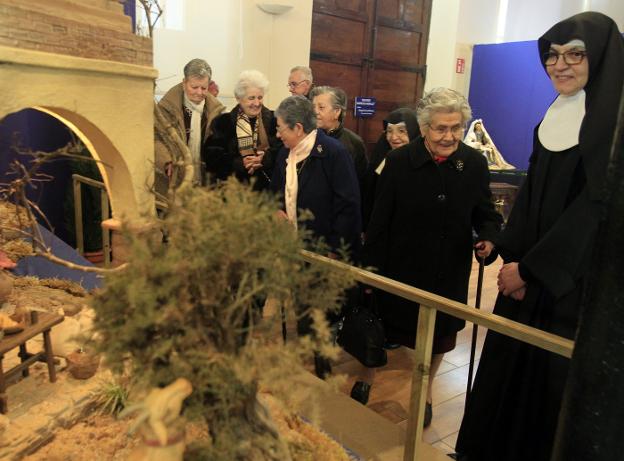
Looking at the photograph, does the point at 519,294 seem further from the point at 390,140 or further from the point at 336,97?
the point at 336,97

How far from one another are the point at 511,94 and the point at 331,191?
7.61 meters

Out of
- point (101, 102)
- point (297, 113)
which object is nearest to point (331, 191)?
point (297, 113)

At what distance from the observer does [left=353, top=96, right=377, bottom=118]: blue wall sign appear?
845cm

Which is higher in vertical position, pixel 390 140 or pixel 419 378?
pixel 390 140

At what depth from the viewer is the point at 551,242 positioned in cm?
207

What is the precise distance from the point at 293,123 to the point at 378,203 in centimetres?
69

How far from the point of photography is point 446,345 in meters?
2.93

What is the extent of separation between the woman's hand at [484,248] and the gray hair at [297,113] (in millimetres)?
1148

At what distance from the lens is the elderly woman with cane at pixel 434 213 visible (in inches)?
106

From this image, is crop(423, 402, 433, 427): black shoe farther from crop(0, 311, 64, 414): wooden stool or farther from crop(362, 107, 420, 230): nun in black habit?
crop(0, 311, 64, 414): wooden stool

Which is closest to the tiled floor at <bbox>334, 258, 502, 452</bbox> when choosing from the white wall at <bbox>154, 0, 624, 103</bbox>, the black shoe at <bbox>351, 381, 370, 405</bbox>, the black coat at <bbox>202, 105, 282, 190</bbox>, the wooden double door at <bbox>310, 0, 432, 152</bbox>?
the black shoe at <bbox>351, 381, 370, 405</bbox>

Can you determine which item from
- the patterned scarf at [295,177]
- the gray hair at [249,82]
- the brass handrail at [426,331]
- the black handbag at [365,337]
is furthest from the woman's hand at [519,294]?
the gray hair at [249,82]

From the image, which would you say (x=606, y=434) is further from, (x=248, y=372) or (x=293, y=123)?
(x=293, y=123)

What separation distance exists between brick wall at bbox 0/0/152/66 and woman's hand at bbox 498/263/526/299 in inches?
83.7
